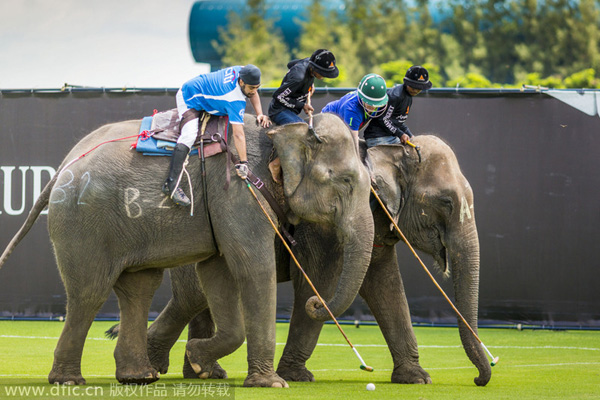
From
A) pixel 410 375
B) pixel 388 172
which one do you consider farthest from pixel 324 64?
pixel 410 375

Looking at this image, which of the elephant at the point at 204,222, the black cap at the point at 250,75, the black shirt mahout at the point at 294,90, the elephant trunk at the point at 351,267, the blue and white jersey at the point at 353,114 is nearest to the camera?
the elephant trunk at the point at 351,267

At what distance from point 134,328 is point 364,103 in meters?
3.14

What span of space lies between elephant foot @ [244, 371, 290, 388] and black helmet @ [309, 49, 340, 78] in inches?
112

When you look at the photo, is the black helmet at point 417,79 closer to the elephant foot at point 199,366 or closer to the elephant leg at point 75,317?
the elephant foot at point 199,366

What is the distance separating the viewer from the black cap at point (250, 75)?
34.2 feet

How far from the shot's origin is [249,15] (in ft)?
169

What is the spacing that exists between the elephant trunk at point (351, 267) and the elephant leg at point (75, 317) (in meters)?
1.92

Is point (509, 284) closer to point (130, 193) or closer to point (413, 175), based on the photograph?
point (413, 175)

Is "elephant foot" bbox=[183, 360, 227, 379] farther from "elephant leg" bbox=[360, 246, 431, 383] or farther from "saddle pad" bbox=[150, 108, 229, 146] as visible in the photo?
"saddle pad" bbox=[150, 108, 229, 146]

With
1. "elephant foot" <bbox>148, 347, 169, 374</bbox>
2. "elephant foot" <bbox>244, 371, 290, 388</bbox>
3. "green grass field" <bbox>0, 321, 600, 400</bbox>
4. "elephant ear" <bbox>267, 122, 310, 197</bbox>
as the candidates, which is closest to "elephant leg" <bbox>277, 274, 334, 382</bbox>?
"green grass field" <bbox>0, 321, 600, 400</bbox>

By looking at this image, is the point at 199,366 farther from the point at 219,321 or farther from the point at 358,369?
the point at 358,369

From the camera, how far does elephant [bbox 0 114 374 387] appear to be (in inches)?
400

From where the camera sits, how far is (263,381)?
33.2 ft

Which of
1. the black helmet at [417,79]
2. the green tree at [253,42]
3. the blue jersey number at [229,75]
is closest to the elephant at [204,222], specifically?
the blue jersey number at [229,75]
